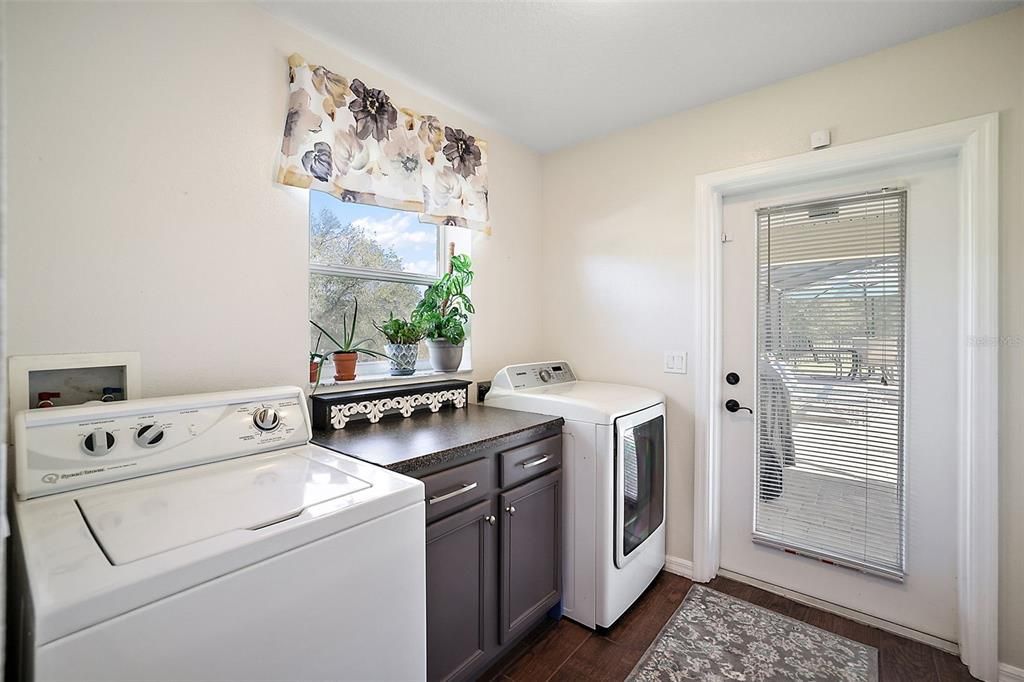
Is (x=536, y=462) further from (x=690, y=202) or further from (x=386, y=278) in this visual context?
(x=690, y=202)

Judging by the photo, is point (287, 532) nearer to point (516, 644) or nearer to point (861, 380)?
point (516, 644)

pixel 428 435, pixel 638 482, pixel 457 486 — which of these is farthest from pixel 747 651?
pixel 428 435

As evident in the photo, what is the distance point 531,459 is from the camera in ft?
6.42

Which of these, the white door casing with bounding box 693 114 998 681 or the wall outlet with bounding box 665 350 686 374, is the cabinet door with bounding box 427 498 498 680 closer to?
the wall outlet with bounding box 665 350 686 374

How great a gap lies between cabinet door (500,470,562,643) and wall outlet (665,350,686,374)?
88cm

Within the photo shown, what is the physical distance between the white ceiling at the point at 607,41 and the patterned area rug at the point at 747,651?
2.46 meters

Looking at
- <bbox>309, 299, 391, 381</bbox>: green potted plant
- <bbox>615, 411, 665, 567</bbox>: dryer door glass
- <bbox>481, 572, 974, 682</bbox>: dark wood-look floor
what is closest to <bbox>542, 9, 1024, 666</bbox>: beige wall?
<bbox>615, 411, 665, 567</bbox>: dryer door glass

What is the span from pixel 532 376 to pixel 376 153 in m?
1.32

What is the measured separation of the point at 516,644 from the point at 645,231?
2.11 m

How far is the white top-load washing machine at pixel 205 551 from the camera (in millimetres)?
811

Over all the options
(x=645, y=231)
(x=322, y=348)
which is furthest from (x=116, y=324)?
(x=645, y=231)

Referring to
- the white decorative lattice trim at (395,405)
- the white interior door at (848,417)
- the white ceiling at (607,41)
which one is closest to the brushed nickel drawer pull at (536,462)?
the white decorative lattice trim at (395,405)

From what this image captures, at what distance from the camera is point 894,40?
1906 millimetres

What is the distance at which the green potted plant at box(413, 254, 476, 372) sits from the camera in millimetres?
2420
